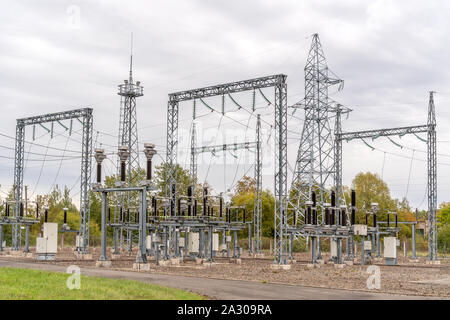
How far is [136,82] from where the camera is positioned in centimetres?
4466

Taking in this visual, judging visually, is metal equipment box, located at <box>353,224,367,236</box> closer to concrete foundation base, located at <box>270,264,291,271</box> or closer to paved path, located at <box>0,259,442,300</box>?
concrete foundation base, located at <box>270,264,291,271</box>

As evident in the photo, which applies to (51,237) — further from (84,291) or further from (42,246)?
(84,291)

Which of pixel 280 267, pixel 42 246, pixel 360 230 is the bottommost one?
pixel 280 267

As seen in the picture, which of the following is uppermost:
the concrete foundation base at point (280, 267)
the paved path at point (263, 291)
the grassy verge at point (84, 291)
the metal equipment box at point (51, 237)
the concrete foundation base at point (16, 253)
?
the metal equipment box at point (51, 237)

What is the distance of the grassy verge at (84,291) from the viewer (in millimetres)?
13836

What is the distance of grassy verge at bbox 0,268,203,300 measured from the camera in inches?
545

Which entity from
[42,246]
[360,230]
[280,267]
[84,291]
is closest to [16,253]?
[42,246]

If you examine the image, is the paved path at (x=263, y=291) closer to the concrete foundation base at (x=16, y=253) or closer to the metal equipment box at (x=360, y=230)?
the metal equipment box at (x=360, y=230)

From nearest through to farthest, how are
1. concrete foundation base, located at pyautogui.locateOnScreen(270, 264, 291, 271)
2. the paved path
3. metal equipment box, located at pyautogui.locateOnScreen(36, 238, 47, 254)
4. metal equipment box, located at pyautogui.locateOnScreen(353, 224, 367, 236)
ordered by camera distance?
1. the paved path
2. concrete foundation base, located at pyautogui.locateOnScreen(270, 264, 291, 271)
3. metal equipment box, located at pyautogui.locateOnScreen(353, 224, 367, 236)
4. metal equipment box, located at pyautogui.locateOnScreen(36, 238, 47, 254)

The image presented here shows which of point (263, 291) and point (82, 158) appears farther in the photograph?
point (82, 158)

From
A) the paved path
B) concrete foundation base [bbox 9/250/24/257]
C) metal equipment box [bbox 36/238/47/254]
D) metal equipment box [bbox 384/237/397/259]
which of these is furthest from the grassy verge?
concrete foundation base [bbox 9/250/24/257]

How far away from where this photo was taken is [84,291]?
1468 centimetres

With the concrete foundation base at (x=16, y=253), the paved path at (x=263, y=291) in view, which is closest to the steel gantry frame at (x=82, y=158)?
the concrete foundation base at (x=16, y=253)

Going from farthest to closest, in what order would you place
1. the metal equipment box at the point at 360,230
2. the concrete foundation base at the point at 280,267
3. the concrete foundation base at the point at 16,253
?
the concrete foundation base at the point at 16,253 → the metal equipment box at the point at 360,230 → the concrete foundation base at the point at 280,267
